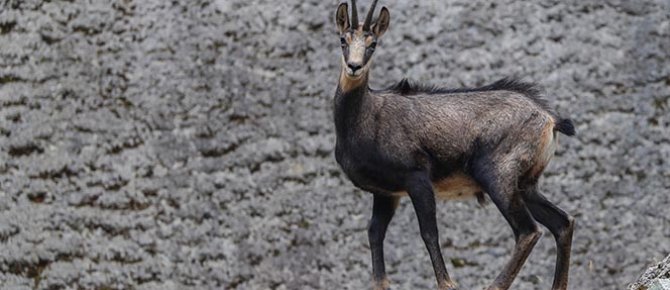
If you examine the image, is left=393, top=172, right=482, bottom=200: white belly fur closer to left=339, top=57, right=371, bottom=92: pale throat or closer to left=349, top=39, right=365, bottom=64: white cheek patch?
left=339, top=57, right=371, bottom=92: pale throat

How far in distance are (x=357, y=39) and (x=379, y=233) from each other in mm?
833

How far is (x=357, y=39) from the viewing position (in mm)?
4566

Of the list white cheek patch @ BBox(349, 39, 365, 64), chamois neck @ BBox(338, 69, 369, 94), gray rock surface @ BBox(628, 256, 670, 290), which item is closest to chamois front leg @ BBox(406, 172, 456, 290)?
chamois neck @ BBox(338, 69, 369, 94)

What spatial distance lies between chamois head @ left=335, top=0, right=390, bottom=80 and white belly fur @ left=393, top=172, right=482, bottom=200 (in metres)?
0.54

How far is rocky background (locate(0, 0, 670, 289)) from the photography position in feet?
24.0

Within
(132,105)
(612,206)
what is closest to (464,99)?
(612,206)

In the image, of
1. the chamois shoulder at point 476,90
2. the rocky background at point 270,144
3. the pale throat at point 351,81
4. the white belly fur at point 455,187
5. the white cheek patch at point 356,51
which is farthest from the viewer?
the rocky background at point 270,144

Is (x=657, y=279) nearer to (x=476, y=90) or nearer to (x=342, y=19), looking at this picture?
(x=476, y=90)

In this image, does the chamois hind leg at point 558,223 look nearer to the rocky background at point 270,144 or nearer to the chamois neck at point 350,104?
the chamois neck at point 350,104

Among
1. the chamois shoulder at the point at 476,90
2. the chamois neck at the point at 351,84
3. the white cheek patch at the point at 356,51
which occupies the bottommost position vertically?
the chamois shoulder at the point at 476,90

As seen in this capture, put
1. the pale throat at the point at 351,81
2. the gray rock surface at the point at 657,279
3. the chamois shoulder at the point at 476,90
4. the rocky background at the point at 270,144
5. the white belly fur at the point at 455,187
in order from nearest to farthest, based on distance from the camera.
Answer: the gray rock surface at the point at 657,279 → the pale throat at the point at 351,81 → the white belly fur at the point at 455,187 → the chamois shoulder at the point at 476,90 → the rocky background at the point at 270,144

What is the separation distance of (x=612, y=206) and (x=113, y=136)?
9.93ft

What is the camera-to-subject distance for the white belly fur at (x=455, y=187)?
4.83m

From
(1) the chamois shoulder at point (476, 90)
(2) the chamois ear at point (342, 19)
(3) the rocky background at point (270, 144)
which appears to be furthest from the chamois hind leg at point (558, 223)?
(3) the rocky background at point (270, 144)
